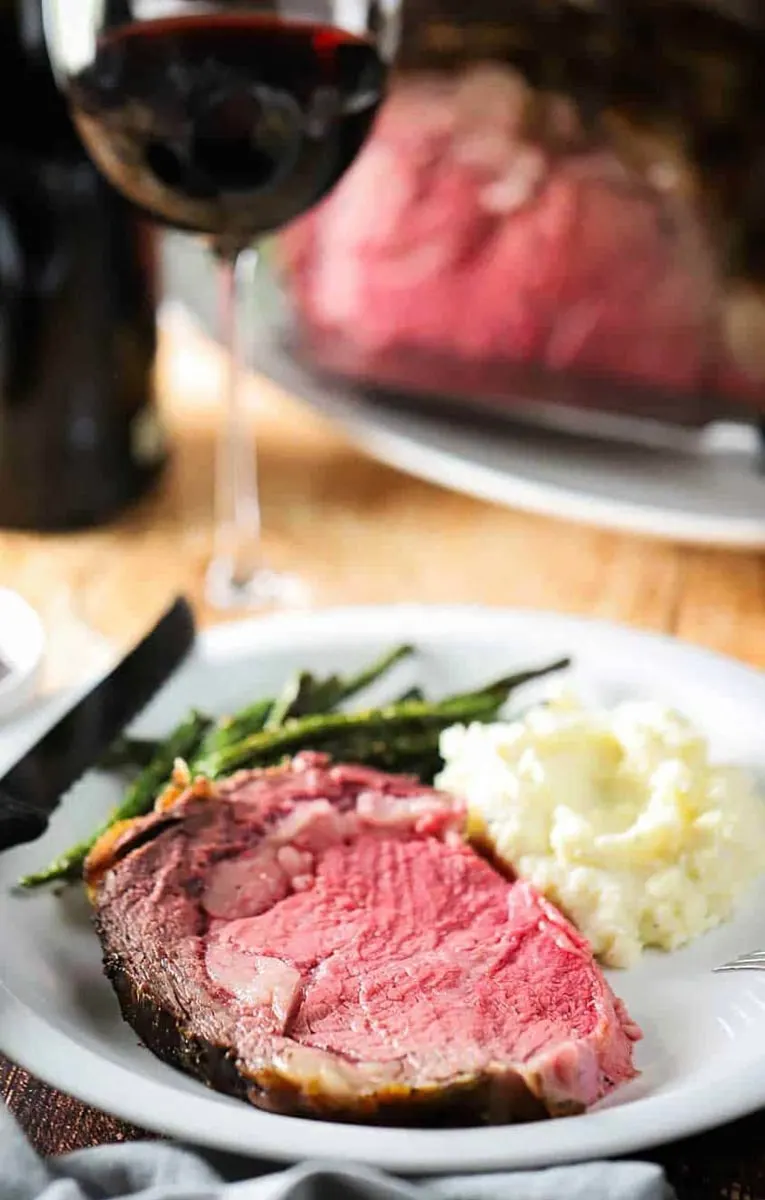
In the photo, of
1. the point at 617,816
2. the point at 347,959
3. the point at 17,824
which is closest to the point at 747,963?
the point at 617,816

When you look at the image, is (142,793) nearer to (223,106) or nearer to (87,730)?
(87,730)

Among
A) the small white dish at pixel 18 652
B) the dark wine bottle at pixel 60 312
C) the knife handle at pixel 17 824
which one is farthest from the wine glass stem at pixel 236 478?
the knife handle at pixel 17 824

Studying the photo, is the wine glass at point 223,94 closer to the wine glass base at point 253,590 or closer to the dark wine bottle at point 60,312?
the dark wine bottle at point 60,312

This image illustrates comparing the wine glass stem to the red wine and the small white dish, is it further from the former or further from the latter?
the small white dish

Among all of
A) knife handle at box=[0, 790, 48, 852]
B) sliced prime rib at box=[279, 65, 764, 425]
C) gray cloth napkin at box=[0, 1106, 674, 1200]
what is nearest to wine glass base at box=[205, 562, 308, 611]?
sliced prime rib at box=[279, 65, 764, 425]

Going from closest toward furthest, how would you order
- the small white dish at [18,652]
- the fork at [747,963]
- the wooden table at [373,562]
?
1. the fork at [747,963]
2. the small white dish at [18,652]
3. the wooden table at [373,562]

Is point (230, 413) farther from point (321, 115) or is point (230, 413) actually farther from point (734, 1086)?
point (734, 1086)

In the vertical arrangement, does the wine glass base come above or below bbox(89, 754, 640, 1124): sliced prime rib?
below
